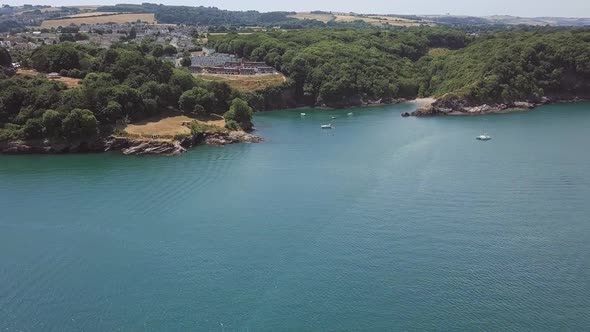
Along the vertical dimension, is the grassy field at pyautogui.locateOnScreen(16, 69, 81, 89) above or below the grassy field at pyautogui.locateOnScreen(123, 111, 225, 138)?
A: above

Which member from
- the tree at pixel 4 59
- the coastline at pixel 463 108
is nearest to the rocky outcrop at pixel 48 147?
the tree at pixel 4 59

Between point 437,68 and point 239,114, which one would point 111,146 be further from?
point 437,68

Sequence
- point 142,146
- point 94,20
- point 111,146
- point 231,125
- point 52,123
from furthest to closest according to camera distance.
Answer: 1. point 94,20
2. point 231,125
3. point 111,146
4. point 142,146
5. point 52,123

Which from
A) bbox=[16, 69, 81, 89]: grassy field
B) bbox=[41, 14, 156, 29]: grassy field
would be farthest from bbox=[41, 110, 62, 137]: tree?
bbox=[41, 14, 156, 29]: grassy field

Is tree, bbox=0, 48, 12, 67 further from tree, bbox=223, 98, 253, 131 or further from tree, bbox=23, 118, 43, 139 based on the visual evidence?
tree, bbox=223, 98, 253, 131

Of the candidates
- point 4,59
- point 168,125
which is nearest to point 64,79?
point 4,59
